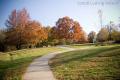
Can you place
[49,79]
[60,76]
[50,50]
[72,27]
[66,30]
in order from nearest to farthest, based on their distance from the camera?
[49,79] → [60,76] → [66,30] → [72,27] → [50,50]

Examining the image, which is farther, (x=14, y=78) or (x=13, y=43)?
(x=13, y=43)

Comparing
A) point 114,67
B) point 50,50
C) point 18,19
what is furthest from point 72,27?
point 50,50

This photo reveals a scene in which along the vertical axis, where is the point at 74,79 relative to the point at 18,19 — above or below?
below

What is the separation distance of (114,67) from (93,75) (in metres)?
1.64

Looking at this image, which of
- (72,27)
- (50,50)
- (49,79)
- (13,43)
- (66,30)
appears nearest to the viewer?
(49,79)

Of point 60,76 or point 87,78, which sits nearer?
point 87,78

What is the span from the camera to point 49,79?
25.8 ft

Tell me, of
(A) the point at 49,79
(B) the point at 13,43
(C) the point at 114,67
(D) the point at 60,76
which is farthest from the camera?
(B) the point at 13,43

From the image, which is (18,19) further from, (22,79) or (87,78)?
(87,78)

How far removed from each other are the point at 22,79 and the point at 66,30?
577cm

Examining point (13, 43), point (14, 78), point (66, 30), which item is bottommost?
point (14, 78)

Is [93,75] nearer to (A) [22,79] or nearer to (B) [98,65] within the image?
(B) [98,65]

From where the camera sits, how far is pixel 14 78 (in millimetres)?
8617

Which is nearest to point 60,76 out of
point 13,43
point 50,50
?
point 13,43
